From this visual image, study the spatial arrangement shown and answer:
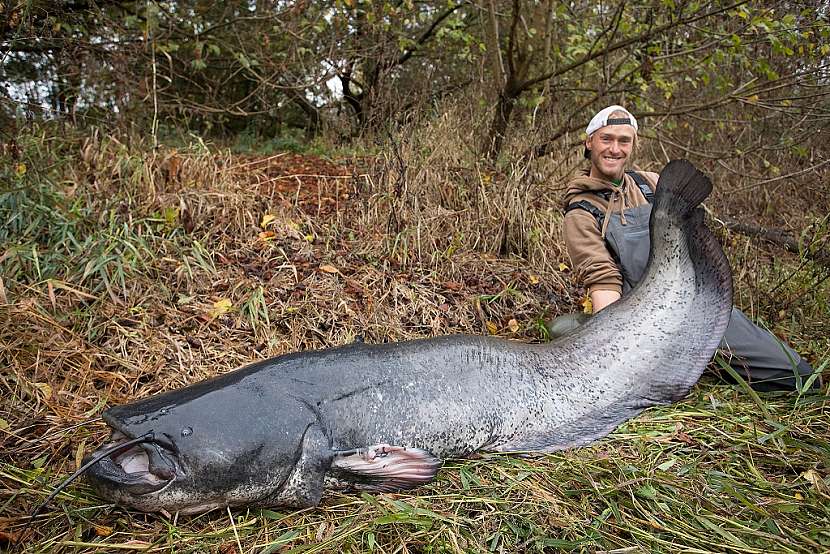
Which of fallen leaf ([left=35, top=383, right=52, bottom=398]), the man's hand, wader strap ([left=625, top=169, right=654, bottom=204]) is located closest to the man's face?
wader strap ([left=625, top=169, right=654, bottom=204])

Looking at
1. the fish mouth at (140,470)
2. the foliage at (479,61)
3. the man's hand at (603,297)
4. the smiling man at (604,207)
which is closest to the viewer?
the fish mouth at (140,470)

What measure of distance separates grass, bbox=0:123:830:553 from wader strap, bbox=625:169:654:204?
109 centimetres

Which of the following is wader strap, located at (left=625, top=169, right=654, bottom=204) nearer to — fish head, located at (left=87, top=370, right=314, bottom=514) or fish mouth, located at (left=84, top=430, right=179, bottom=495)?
fish head, located at (left=87, top=370, right=314, bottom=514)

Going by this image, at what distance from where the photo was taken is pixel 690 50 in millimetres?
5039

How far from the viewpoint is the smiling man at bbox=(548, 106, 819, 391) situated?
3.04 metres

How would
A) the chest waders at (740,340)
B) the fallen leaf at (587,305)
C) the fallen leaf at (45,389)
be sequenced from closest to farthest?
the fallen leaf at (45,389), the chest waders at (740,340), the fallen leaf at (587,305)

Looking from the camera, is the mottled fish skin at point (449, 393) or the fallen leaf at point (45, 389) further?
the fallen leaf at point (45, 389)

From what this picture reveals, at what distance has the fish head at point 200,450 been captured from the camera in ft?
6.34

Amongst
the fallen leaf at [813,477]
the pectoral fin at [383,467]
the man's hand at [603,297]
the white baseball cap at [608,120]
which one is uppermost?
the white baseball cap at [608,120]

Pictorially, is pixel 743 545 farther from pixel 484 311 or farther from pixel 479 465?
pixel 484 311

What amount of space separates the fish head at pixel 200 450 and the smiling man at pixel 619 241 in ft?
6.19

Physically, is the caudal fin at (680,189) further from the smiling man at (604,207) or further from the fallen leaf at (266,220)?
the fallen leaf at (266,220)

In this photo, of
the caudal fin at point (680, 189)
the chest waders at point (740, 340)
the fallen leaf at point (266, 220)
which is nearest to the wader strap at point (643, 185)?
the chest waders at point (740, 340)

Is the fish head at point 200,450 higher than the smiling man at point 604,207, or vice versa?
the smiling man at point 604,207
